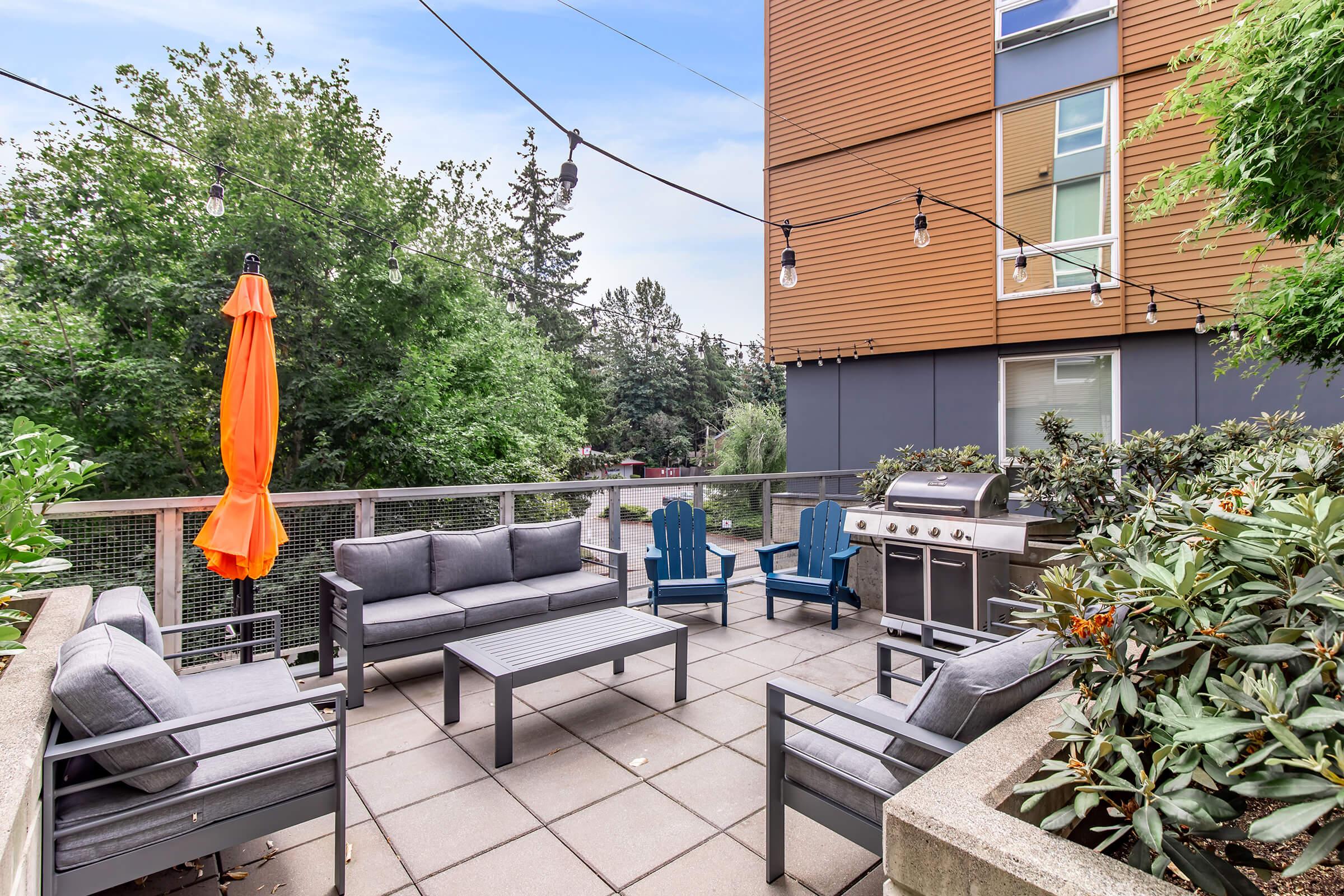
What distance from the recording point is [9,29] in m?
6.38

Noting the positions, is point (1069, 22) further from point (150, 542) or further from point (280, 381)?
point (280, 381)

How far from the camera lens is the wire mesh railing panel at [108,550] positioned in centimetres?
325

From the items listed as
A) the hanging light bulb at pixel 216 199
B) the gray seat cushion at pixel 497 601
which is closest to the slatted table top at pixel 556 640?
the gray seat cushion at pixel 497 601

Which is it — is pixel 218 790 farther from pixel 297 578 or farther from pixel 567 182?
pixel 567 182

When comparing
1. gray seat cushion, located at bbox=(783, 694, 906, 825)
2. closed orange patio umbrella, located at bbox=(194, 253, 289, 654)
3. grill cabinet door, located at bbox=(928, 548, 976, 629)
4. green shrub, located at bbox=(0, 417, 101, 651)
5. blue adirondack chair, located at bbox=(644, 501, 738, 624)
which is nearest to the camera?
gray seat cushion, located at bbox=(783, 694, 906, 825)

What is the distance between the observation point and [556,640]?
10.6ft

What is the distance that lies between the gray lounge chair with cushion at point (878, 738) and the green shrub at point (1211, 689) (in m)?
0.20

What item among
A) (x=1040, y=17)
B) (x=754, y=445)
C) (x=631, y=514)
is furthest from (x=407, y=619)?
(x=754, y=445)

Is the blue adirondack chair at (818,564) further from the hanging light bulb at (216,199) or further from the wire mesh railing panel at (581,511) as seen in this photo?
the hanging light bulb at (216,199)

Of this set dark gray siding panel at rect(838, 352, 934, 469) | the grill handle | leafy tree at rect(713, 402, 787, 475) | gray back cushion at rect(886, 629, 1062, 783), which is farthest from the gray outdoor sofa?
leafy tree at rect(713, 402, 787, 475)

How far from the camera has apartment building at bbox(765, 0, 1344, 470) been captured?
6562 millimetres

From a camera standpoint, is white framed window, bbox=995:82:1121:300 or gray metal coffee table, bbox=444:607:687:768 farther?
white framed window, bbox=995:82:1121:300

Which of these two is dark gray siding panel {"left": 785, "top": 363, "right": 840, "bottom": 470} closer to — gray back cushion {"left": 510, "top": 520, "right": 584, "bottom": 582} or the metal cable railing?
the metal cable railing

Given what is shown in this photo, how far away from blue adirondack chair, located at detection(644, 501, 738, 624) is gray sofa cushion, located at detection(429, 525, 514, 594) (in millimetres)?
1088
